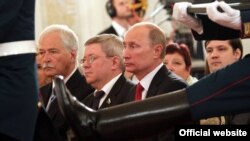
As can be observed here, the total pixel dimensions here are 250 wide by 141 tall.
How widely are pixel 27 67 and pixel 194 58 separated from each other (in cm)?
455

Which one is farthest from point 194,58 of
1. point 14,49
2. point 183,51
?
point 14,49

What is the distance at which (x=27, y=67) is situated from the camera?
2.50 metres

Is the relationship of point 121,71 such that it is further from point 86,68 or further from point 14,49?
point 14,49

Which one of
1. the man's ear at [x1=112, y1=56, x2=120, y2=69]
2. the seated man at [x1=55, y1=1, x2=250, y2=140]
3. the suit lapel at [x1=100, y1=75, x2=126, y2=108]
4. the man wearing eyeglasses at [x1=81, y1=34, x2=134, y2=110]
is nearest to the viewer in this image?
the seated man at [x1=55, y1=1, x2=250, y2=140]

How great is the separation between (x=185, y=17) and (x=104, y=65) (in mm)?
1181

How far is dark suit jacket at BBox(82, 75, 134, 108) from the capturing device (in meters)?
3.57

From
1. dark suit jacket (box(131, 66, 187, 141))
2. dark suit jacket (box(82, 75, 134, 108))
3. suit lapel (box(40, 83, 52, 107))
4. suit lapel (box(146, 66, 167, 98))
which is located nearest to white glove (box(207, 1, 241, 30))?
dark suit jacket (box(131, 66, 187, 141))

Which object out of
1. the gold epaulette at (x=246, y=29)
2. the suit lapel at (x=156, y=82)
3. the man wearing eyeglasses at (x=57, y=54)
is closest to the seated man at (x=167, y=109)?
the gold epaulette at (x=246, y=29)

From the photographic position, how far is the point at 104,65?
3.92 m

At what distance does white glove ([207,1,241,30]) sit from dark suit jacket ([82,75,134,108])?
3.40 feet

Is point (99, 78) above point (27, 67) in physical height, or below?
below

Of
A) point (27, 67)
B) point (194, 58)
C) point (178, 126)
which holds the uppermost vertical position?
point (27, 67)

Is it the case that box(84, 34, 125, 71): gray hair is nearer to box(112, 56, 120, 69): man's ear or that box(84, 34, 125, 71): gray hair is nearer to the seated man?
box(112, 56, 120, 69): man's ear

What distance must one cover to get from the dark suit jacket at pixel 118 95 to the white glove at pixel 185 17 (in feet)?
2.65
